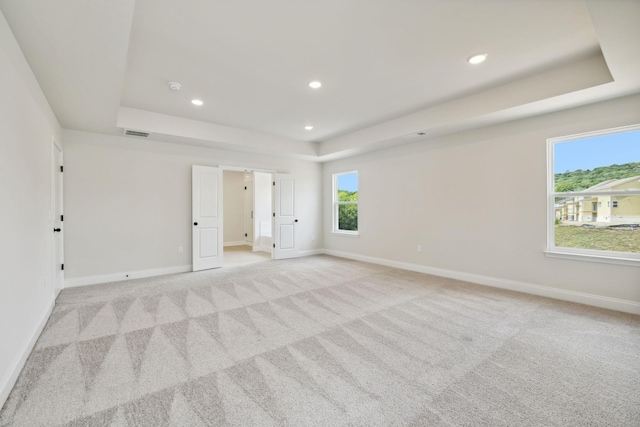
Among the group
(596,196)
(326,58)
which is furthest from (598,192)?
(326,58)

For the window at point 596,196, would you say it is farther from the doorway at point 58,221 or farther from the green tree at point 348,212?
the doorway at point 58,221

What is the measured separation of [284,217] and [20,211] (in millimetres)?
4700

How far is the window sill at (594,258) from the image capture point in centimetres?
311

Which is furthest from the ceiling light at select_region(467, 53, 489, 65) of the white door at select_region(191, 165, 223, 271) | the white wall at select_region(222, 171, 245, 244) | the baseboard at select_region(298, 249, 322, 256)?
the white wall at select_region(222, 171, 245, 244)

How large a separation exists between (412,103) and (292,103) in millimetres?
1795

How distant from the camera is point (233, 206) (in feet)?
29.9

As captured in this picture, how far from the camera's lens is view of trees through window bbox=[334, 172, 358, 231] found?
21.7ft

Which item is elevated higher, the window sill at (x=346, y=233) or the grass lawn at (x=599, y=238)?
the grass lawn at (x=599, y=238)

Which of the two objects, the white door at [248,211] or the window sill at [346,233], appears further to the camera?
the white door at [248,211]

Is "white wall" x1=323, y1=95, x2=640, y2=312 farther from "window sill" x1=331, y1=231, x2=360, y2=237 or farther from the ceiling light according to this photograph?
the ceiling light

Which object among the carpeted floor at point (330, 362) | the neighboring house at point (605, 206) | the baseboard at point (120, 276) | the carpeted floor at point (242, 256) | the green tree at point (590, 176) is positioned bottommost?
the carpeted floor at point (330, 362)

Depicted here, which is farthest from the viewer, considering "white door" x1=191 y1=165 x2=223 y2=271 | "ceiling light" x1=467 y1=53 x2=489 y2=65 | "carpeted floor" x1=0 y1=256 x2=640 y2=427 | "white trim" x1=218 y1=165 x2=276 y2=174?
"white trim" x1=218 y1=165 x2=276 y2=174

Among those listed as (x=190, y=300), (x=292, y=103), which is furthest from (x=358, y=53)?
(x=190, y=300)

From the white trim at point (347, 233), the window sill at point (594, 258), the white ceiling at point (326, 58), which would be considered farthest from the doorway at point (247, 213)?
the window sill at point (594, 258)
